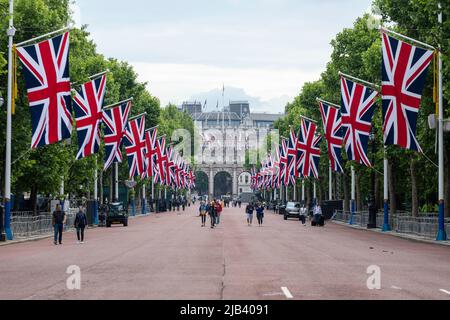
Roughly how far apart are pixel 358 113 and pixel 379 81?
11.7 m

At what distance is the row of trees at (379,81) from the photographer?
4011 centimetres

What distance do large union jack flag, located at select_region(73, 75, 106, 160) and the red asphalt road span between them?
858 cm

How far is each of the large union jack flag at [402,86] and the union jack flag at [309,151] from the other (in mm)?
26468

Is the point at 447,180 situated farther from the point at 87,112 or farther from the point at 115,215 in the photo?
the point at 115,215

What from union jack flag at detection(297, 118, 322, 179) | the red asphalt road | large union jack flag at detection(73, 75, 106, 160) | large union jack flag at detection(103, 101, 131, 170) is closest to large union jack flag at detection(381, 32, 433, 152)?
the red asphalt road

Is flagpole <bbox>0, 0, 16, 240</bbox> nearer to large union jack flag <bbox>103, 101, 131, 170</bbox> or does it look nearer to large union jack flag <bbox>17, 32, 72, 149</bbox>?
large union jack flag <bbox>17, 32, 72, 149</bbox>

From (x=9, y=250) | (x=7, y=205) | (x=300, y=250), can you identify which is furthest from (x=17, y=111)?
(x=300, y=250)

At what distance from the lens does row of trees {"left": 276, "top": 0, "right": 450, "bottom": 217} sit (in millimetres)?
40109

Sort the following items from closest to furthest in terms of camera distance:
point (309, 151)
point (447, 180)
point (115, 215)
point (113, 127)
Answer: point (447, 180) < point (113, 127) < point (309, 151) < point (115, 215)

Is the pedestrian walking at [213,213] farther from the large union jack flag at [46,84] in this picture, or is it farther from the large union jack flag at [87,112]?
the large union jack flag at [46,84]

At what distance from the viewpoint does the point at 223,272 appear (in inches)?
854

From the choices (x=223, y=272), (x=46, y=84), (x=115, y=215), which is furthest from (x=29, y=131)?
(x=223, y=272)

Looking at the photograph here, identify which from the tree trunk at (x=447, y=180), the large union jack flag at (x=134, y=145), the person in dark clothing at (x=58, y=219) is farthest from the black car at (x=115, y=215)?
the person in dark clothing at (x=58, y=219)
